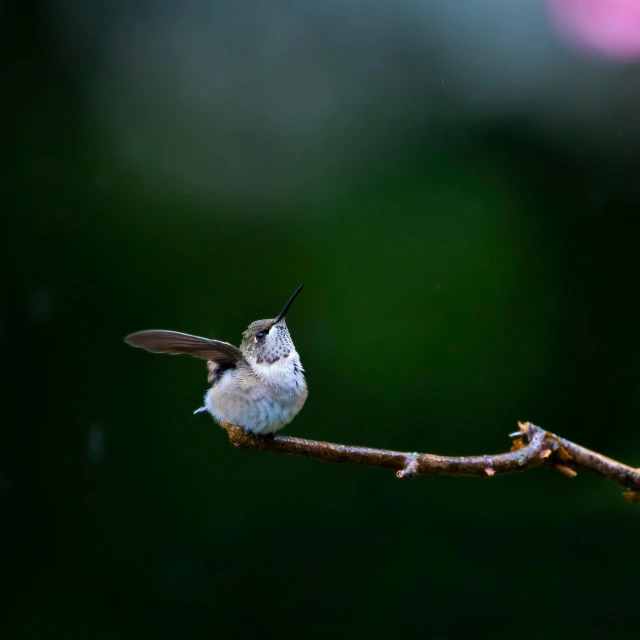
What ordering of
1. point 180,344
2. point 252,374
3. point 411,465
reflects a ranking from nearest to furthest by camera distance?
point 411,465 < point 180,344 < point 252,374

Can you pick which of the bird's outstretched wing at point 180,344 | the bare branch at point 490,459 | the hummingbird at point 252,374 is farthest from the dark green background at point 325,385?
the bare branch at point 490,459

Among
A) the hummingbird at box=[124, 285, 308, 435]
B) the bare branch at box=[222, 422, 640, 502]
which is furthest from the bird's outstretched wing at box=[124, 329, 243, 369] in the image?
the bare branch at box=[222, 422, 640, 502]

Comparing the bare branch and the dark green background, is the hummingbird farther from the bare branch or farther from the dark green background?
the dark green background

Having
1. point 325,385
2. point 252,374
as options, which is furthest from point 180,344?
point 325,385

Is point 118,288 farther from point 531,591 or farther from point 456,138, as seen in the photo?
point 531,591

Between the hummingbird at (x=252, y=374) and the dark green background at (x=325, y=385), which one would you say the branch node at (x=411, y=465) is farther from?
the dark green background at (x=325, y=385)

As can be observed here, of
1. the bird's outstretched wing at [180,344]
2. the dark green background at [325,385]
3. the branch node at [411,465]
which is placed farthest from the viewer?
the dark green background at [325,385]

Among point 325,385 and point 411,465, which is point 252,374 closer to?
point 411,465
